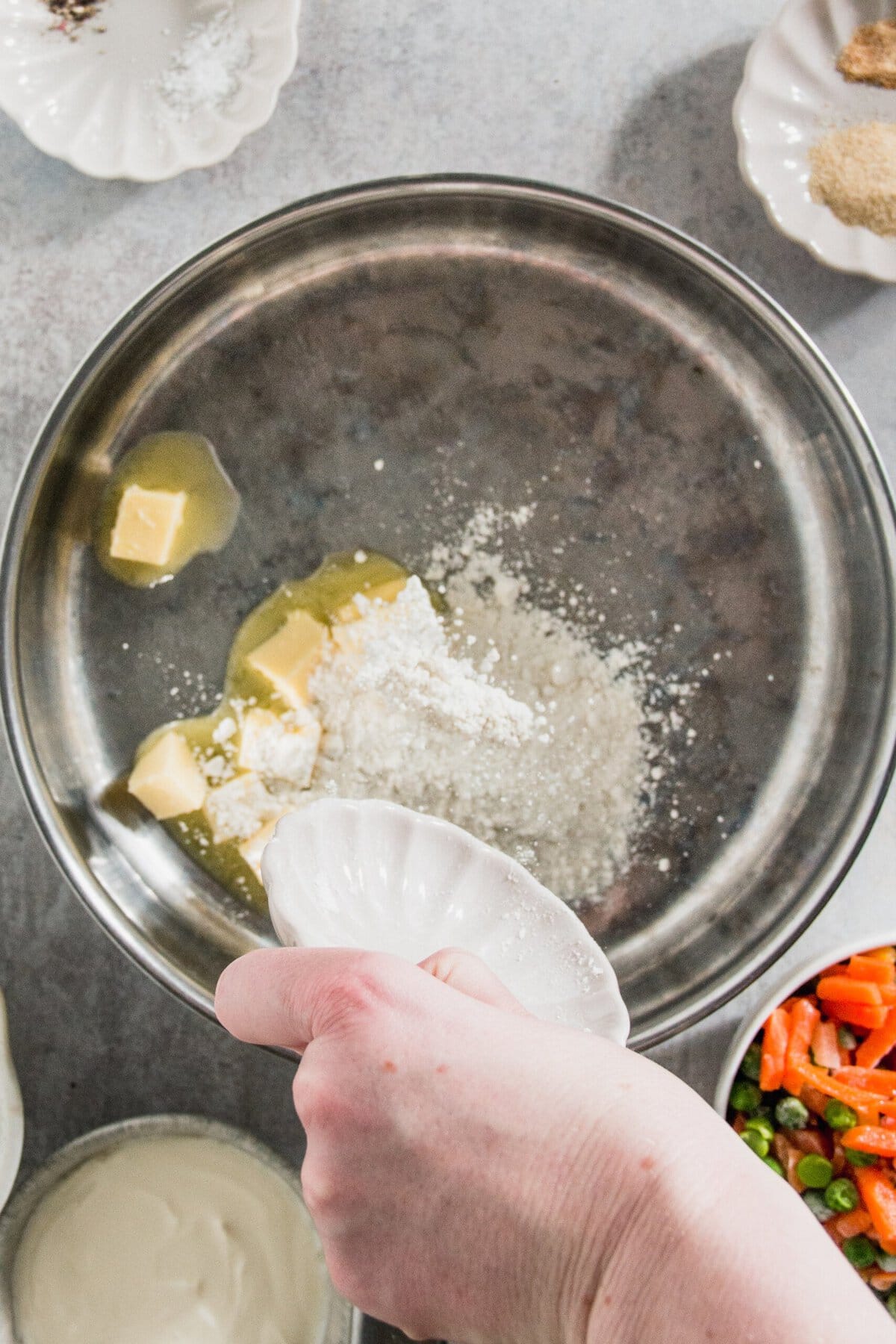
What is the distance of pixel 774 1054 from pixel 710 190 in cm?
112

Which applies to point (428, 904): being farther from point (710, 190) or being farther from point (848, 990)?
point (710, 190)

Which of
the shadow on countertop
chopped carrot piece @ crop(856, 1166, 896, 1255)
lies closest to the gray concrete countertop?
the shadow on countertop

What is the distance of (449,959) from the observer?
0.80m

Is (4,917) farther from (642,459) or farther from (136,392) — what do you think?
(642,459)

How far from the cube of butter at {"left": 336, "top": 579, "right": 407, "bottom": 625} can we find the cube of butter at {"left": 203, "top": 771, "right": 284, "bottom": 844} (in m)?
0.23

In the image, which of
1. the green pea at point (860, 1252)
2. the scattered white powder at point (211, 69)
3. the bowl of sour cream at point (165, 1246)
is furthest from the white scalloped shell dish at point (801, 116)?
the bowl of sour cream at point (165, 1246)

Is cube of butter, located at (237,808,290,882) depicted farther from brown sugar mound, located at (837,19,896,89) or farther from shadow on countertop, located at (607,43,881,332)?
brown sugar mound, located at (837,19,896,89)

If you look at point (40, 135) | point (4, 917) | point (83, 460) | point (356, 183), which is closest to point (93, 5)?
point (40, 135)

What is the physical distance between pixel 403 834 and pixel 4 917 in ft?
2.13

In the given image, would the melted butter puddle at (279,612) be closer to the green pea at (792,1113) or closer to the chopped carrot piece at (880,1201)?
the green pea at (792,1113)

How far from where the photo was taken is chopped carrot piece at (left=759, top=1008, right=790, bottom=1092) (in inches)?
48.8

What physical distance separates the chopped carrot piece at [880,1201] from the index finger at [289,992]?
83 centimetres

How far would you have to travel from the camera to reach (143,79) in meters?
1.31

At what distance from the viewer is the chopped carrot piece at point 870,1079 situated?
4.09ft
